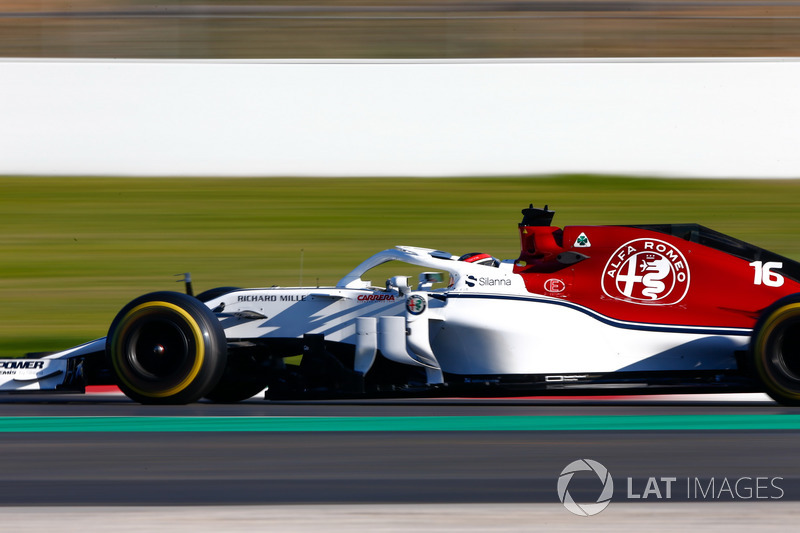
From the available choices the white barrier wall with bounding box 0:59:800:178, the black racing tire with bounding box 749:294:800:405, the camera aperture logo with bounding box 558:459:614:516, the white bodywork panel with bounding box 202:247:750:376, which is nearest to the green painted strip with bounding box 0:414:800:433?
the black racing tire with bounding box 749:294:800:405

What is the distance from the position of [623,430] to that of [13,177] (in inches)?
403

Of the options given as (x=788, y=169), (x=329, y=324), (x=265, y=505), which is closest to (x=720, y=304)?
(x=329, y=324)

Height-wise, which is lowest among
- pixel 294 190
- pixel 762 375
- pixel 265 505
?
pixel 265 505

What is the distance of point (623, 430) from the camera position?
6422 mm

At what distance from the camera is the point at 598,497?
15.6 ft

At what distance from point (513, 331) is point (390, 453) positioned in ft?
Answer: 5.30

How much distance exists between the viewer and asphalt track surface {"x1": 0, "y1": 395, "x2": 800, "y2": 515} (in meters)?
4.89

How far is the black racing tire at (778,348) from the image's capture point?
682cm

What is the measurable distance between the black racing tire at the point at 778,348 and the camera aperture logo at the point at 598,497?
1835 mm

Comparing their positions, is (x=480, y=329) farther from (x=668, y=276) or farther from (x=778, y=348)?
(x=778, y=348)

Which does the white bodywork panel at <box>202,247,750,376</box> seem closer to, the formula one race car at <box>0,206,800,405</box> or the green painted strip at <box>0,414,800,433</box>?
the formula one race car at <box>0,206,800,405</box>

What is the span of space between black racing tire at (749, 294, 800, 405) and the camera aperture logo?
1.84m

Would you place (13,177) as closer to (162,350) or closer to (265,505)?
(162,350)

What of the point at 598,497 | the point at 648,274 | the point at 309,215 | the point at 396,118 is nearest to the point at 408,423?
the point at 648,274
